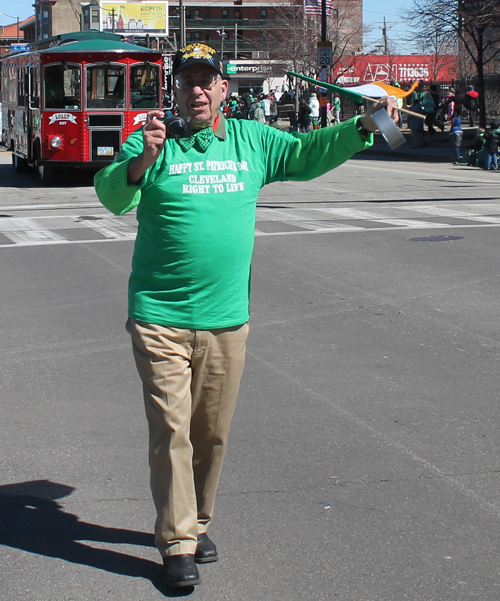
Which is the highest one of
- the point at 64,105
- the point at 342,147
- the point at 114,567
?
the point at 64,105

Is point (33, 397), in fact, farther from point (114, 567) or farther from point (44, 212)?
point (44, 212)

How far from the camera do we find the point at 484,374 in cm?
A: 633

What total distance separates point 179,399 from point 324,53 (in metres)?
32.4

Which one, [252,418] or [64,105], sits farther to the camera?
[64,105]

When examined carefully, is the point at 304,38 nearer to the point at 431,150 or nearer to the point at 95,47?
the point at 431,150

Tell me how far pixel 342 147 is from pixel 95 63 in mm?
17658

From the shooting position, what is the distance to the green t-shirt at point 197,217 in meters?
3.40

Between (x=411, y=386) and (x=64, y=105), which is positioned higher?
(x=64, y=105)

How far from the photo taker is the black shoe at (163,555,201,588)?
341cm

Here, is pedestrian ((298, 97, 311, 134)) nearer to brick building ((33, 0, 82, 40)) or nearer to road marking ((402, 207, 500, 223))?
road marking ((402, 207, 500, 223))

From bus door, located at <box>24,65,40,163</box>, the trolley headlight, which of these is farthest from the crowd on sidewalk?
bus door, located at <box>24,65,40,163</box>

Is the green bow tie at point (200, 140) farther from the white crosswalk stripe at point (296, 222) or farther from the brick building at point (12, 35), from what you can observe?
the brick building at point (12, 35)

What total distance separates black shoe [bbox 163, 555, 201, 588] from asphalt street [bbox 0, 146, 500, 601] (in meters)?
0.06

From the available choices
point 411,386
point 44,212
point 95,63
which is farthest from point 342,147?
point 95,63
